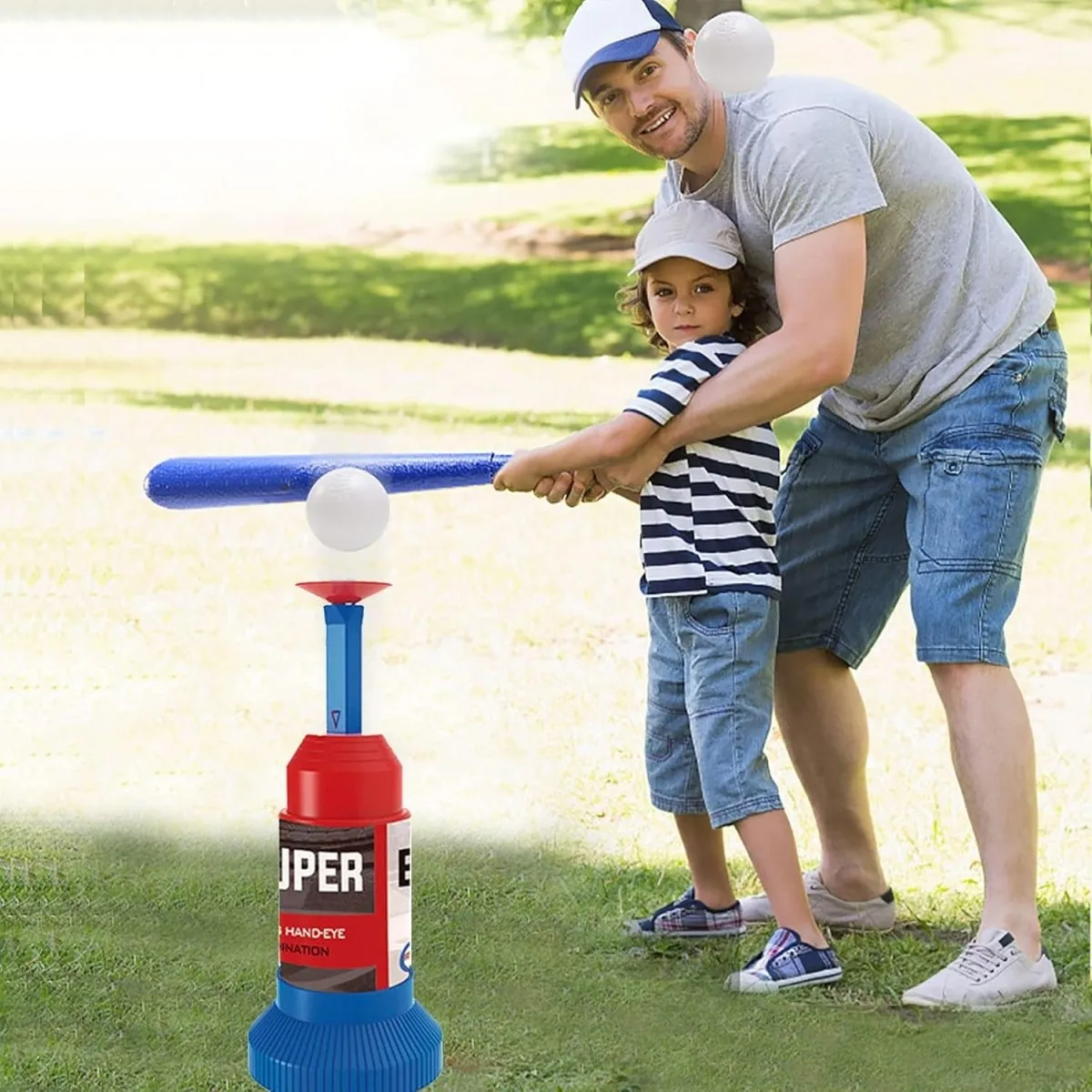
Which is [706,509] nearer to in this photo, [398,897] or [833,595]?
[833,595]

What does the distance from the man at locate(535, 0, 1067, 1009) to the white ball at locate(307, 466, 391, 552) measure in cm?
72

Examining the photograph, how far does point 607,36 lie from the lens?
205cm

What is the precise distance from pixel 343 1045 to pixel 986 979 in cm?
104

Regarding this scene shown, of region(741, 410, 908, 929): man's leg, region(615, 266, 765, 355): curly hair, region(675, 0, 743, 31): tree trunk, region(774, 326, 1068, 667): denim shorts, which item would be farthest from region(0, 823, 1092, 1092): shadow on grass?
region(675, 0, 743, 31): tree trunk

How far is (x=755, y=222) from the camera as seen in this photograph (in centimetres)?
218

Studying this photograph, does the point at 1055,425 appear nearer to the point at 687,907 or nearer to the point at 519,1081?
the point at 687,907

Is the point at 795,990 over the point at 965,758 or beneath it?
beneath

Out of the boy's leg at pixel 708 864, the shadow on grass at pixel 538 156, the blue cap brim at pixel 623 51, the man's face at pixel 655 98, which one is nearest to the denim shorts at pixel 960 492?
the boy's leg at pixel 708 864

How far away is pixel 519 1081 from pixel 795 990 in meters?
0.40

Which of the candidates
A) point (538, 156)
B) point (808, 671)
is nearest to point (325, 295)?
point (538, 156)

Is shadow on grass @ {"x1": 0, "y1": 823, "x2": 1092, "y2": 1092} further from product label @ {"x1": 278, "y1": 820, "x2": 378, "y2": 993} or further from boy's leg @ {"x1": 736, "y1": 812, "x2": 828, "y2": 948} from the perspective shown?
product label @ {"x1": 278, "y1": 820, "x2": 378, "y2": 993}

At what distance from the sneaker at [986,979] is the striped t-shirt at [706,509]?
509 mm

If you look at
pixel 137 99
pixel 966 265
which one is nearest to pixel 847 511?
pixel 966 265

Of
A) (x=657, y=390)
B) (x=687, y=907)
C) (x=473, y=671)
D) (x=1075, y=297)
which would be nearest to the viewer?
(x=657, y=390)
